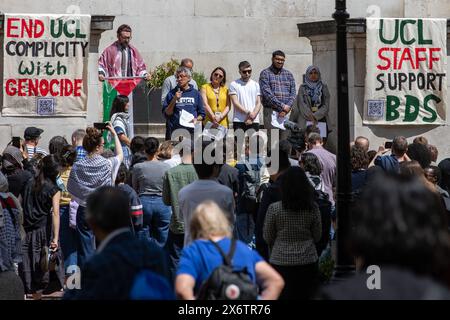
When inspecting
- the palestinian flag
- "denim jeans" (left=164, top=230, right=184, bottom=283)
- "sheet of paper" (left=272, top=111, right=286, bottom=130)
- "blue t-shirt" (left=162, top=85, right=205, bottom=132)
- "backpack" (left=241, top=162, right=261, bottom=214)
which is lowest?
"denim jeans" (left=164, top=230, right=184, bottom=283)

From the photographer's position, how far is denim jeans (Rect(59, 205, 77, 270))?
1251 centimetres

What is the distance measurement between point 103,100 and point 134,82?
0.66 meters

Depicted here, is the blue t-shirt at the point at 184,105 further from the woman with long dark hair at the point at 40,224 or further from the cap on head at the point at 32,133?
the woman with long dark hair at the point at 40,224

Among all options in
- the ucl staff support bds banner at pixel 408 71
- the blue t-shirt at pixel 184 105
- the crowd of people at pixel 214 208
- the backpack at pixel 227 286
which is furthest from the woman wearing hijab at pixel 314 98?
the backpack at pixel 227 286

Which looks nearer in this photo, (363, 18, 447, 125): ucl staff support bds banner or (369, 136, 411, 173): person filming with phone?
(369, 136, 411, 173): person filming with phone

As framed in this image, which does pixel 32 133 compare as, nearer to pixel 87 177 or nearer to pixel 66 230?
pixel 66 230

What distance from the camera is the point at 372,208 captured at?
13.6 ft

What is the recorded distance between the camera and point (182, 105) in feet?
53.7

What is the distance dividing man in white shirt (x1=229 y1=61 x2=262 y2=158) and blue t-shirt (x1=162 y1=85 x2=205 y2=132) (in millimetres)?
726

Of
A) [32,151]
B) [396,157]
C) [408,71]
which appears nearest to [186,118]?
[32,151]

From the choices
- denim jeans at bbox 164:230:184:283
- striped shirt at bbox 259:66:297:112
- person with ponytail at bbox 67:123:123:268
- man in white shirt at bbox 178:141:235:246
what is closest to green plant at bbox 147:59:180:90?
striped shirt at bbox 259:66:297:112

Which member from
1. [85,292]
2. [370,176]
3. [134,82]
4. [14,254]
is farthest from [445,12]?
[85,292]

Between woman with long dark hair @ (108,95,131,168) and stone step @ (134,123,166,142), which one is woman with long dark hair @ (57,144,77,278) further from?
stone step @ (134,123,166,142)

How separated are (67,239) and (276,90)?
5.69 metres
